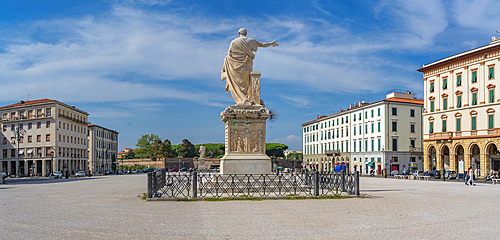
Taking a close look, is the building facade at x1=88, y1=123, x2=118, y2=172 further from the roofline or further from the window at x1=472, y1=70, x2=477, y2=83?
the window at x1=472, y1=70, x2=477, y2=83

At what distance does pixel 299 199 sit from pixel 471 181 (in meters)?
20.7

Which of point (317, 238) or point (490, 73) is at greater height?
point (490, 73)

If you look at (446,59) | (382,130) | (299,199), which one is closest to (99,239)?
(299,199)

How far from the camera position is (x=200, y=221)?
9.20 metres

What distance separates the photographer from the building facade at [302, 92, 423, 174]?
61.2 metres

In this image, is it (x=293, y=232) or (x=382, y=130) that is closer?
(x=293, y=232)

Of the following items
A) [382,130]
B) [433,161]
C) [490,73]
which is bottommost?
[433,161]

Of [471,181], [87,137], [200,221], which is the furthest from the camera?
[87,137]

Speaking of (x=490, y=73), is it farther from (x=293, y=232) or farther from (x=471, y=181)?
(x=293, y=232)

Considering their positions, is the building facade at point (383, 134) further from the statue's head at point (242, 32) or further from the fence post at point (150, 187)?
the fence post at point (150, 187)

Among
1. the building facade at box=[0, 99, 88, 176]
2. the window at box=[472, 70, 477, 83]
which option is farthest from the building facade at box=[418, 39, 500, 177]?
the building facade at box=[0, 99, 88, 176]

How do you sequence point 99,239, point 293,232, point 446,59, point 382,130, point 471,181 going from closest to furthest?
point 99,239 → point 293,232 → point 471,181 → point 446,59 → point 382,130

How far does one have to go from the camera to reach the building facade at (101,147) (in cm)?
9344

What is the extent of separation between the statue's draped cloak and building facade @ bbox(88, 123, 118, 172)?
75.8m
